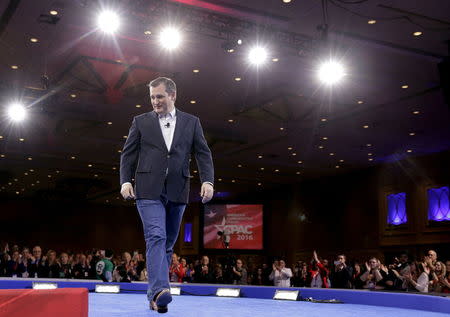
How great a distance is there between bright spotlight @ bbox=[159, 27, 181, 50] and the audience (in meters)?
4.41

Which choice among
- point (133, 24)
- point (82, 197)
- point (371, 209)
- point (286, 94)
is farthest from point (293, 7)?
point (82, 197)

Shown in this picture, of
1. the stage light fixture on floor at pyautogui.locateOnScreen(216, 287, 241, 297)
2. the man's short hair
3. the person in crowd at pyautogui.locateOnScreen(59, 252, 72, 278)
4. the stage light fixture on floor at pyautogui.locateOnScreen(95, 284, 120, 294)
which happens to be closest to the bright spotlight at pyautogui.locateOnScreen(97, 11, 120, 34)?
the stage light fixture on floor at pyautogui.locateOnScreen(95, 284, 120, 294)

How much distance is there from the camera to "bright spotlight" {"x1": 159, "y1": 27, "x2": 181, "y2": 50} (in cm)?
706

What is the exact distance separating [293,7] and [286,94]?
3.27 meters

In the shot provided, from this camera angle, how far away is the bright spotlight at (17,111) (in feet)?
35.3

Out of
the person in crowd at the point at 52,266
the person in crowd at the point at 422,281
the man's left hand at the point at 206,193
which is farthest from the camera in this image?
the person in crowd at the point at 52,266

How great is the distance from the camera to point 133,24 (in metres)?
7.07

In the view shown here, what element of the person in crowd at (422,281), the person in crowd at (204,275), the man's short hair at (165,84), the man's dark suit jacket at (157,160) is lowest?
the person in crowd at (204,275)

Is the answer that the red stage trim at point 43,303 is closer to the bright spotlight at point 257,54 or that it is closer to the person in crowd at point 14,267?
the bright spotlight at point 257,54

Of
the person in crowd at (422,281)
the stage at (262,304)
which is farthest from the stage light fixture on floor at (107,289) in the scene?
the person in crowd at (422,281)

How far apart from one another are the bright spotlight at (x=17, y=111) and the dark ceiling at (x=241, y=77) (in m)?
0.18

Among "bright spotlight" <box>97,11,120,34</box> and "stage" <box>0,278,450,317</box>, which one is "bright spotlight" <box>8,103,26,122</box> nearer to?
"bright spotlight" <box>97,11,120,34</box>

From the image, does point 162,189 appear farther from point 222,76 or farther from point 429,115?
point 429,115

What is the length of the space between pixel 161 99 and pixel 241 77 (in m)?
6.75
